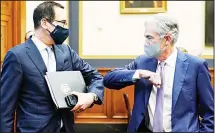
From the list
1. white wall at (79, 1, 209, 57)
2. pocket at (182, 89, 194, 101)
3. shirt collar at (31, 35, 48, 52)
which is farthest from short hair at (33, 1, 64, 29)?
white wall at (79, 1, 209, 57)

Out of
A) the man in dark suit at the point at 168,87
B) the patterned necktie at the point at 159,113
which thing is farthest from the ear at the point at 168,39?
the patterned necktie at the point at 159,113

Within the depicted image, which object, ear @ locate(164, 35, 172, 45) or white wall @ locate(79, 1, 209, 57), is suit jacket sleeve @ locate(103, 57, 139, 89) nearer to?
ear @ locate(164, 35, 172, 45)

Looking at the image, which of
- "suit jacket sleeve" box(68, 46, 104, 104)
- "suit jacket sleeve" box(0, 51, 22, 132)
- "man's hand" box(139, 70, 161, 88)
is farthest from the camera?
"suit jacket sleeve" box(68, 46, 104, 104)

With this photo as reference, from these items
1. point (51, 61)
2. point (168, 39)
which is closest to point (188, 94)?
point (168, 39)

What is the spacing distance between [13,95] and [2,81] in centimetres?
11

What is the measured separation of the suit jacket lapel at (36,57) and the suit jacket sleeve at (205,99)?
0.91 m

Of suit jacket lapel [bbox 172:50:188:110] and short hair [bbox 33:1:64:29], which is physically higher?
short hair [bbox 33:1:64:29]

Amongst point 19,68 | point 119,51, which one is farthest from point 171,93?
point 119,51

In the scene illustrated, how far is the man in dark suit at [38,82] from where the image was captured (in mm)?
2227

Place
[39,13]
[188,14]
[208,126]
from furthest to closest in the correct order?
[188,14] → [39,13] → [208,126]

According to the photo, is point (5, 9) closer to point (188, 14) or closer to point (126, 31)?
point (126, 31)

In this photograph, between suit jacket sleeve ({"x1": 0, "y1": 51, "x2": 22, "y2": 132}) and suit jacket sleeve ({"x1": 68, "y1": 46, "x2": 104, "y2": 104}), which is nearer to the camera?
suit jacket sleeve ({"x1": 0, "y1": 51, "x2": 22, "y2": 132})

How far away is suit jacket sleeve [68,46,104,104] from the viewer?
8.02 feet

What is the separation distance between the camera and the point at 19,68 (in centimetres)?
223
